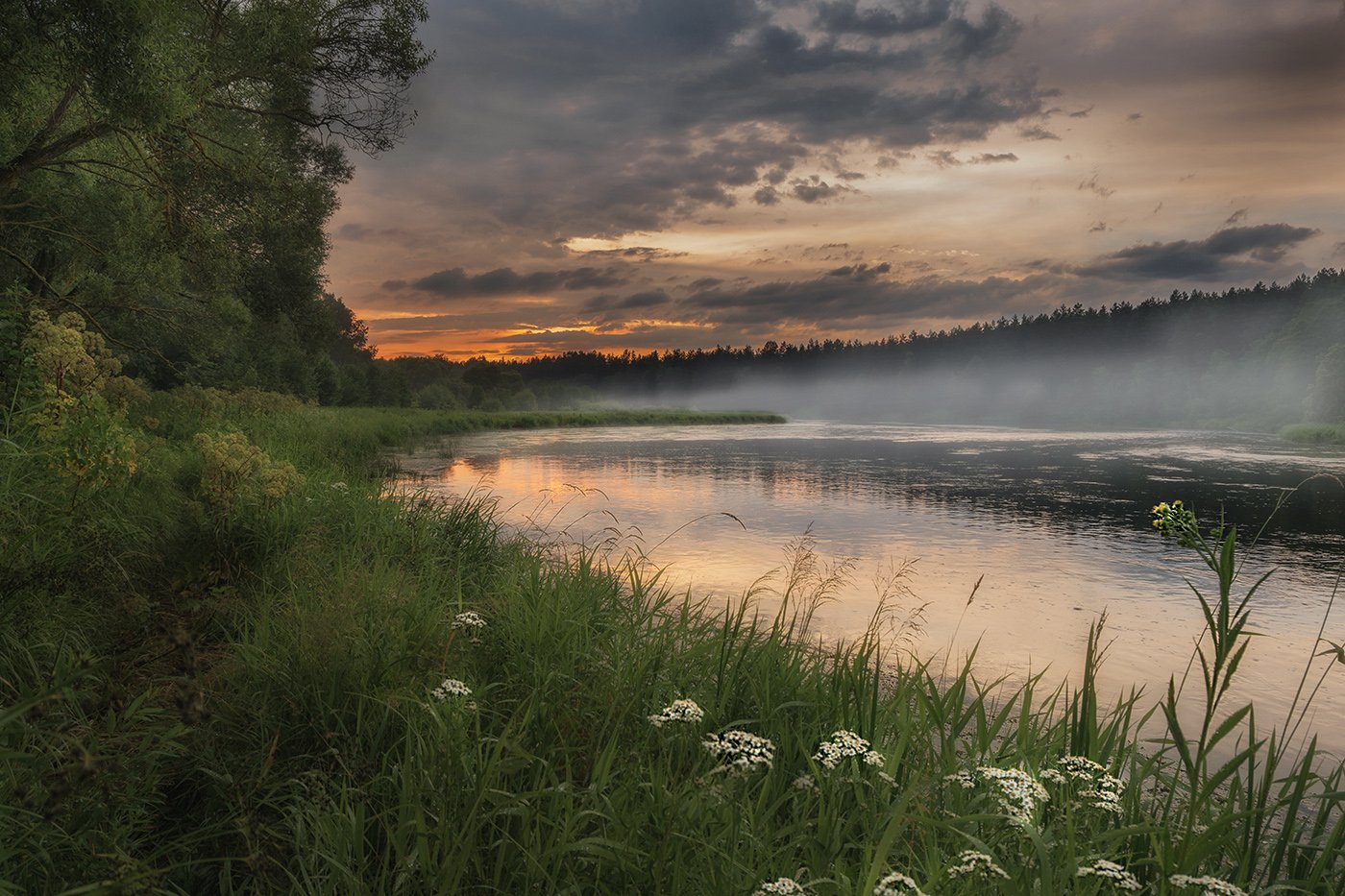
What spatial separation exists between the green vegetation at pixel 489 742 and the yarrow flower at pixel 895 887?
2 cm

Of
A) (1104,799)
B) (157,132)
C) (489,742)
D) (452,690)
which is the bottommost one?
(489,742)

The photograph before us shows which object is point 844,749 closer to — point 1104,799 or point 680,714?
point 680,714

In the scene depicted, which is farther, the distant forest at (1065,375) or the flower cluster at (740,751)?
the distant forest at (1065,375)

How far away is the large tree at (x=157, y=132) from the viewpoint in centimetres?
678

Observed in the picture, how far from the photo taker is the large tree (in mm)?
6777

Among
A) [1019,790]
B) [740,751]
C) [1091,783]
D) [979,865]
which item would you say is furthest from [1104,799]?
[740,751]

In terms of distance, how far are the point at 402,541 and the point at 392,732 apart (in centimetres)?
413

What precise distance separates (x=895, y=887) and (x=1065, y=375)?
135m

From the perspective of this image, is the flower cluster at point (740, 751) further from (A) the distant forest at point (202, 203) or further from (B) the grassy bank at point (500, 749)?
(A) the distant forest at point (202, 203)

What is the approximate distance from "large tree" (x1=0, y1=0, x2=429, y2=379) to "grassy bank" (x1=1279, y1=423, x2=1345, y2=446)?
54.0 m

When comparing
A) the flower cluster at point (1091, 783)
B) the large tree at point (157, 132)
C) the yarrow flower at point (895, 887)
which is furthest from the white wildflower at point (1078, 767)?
the large tree at point (157, 132)

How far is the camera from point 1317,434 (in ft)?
157

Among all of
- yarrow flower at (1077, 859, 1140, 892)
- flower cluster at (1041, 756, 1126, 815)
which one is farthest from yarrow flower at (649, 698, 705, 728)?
flower cluster at (1041, 756, 1126, 815)

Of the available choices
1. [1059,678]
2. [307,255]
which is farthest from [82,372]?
[307,255]
